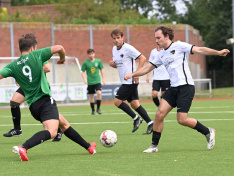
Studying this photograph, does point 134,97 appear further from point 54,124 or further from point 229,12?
point 229,12

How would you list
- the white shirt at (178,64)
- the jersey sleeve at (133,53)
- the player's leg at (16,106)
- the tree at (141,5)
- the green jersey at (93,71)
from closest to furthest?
the white shirt at (178,64) < the player's leg at (16,106) < the jersey sleeve at (133,53) < the green jersey at (93,71) < the tree at (141,5)

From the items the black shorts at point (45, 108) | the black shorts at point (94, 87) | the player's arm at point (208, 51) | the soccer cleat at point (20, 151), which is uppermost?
the player's arm at point (208, 51)

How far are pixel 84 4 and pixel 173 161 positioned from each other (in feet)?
138

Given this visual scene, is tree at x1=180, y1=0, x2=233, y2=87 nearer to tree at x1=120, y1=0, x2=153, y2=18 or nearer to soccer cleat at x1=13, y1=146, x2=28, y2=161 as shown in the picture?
tree at x1=120, y1=0, x2=153, y2=18

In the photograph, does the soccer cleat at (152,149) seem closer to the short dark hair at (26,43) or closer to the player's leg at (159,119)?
the player's leg at (159,119)

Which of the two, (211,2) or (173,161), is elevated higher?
(211,2)

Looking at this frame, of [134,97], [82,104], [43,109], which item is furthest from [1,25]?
[43,109]

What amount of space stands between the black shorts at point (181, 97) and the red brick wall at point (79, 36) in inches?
996

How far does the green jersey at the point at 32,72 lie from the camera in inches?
301

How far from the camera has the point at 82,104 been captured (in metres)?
27.0

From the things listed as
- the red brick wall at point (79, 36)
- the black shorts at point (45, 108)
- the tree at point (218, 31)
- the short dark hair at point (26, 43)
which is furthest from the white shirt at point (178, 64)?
the tree at point (218, 31)

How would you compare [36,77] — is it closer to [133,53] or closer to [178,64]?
[178,64]

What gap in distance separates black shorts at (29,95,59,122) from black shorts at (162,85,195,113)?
174 cm

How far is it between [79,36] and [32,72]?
92.6 feet
